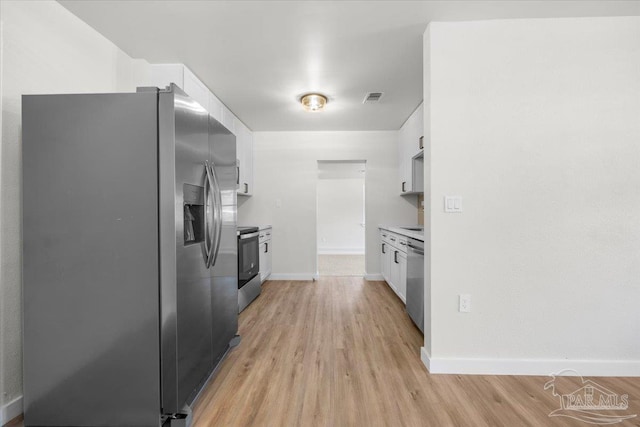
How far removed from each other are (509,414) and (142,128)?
8.13 feet

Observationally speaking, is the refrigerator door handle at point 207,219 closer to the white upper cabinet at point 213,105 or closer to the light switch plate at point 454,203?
the white upper cabinet at point 213,105

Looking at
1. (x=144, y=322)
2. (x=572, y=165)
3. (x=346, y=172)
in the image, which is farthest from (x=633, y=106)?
(x=346, y=172)

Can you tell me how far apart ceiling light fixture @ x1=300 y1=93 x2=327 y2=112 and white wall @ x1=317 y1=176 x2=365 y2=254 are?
5.09 meters

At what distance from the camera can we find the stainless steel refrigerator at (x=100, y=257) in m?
1.43

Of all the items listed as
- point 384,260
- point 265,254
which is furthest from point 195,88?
point 384,260

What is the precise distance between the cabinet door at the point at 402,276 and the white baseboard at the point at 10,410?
302 cm

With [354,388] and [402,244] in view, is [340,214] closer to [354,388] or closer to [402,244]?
[402,244]

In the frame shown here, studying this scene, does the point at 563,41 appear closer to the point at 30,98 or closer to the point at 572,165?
the point at 572,165

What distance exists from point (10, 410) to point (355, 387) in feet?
6.24

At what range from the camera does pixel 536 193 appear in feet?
6.48

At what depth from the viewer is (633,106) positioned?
6.36 ft

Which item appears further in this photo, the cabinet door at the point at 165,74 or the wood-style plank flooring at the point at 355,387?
the cabinet door at the point at 165,74

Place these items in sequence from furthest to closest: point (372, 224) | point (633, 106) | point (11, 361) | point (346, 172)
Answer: point (346, 172) < point (372, 224) < point (633, 106) < point (11, 361)
